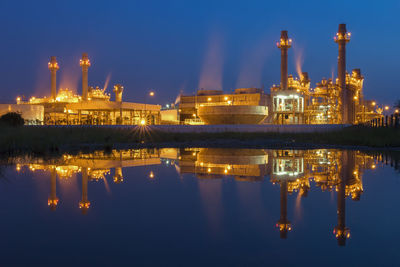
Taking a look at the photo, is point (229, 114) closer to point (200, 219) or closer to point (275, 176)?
point (275, 176)

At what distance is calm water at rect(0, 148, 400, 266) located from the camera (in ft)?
14.9

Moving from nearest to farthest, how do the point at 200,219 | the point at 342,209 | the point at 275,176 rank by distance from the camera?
the point at 200,219 → the point at 342,209 → the point at 275,176

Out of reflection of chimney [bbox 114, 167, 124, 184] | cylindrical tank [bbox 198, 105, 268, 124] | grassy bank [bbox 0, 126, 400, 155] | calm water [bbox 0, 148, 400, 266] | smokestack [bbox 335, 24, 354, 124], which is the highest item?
smokestack [bbox 335, 24, 354, 124]

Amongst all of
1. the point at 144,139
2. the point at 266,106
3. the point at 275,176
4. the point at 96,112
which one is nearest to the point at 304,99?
the point at 266,106

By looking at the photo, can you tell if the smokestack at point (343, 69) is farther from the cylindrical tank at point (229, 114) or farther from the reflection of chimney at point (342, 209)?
the reflection of chimney at point (342, 209)

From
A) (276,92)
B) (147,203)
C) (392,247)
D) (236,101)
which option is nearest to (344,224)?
(392,247)

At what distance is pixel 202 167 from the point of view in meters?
13.2

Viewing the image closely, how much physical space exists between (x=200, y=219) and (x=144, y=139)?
24.3 metres

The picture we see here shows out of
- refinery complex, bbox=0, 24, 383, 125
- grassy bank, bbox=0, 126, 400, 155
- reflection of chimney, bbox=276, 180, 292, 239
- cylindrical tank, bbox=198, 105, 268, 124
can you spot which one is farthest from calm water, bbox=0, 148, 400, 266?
refinery complex, bbox=0, 24, 383, 125

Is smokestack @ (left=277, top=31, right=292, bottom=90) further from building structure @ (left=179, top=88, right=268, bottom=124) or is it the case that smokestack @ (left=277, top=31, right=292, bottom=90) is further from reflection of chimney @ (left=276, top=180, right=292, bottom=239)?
reflection of chimney @ (left=276, top=180, right=292, bottom=239)

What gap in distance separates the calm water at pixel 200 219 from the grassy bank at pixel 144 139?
36.7 feet

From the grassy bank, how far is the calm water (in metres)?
11.2

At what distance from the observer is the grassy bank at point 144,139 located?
21.4m

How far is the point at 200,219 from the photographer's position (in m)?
6.15
